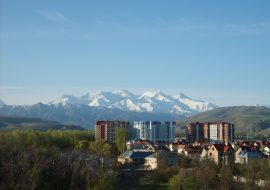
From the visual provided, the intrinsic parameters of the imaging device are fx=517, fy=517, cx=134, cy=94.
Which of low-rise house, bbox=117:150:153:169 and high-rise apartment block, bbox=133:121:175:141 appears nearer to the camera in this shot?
low-rise house, bbox=117:150:153:169

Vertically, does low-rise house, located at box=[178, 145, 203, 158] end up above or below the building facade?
below

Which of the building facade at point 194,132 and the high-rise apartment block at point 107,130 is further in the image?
the building facade at point 194,132

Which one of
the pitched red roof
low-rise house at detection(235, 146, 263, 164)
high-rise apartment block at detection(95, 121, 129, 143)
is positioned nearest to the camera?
low-rise house at detection(235, 146, 263, 164)

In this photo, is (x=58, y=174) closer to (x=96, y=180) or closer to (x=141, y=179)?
(x=96, y=180)

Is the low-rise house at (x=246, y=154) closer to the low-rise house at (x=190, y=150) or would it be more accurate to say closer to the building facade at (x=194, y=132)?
the low-rise house at (x=190, y=150)

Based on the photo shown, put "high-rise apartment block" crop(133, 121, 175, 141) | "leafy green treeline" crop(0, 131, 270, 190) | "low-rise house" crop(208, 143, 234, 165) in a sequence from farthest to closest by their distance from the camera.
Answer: "high-rise apartment block" crop(133, 121, 175, 141) < "low-rise house" crop(208, 143, 234, 165) < "leafy green treeline" crop(0, 131, 270, 190)

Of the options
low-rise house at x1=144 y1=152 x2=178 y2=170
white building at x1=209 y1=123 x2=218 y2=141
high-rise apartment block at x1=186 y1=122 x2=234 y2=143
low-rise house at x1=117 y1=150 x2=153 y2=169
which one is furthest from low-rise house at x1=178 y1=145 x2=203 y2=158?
white building at x1=209 y1=123 x2=218 y2=141

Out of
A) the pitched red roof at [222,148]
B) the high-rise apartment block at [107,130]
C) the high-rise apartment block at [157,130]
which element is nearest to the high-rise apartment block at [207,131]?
the high-rise apartment block at [157,130]

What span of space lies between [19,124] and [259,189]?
12516 centimetres

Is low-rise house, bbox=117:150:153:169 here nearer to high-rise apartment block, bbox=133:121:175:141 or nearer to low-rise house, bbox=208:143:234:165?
low-rise house, bbox=208:143:234:165

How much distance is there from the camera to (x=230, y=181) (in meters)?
25.5

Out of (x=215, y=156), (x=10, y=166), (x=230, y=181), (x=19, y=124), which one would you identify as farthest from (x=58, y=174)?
(x=19, y=124)

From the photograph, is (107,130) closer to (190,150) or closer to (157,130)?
(157,130)

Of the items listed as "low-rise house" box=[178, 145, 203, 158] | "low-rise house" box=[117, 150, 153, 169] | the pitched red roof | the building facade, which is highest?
the building facade
